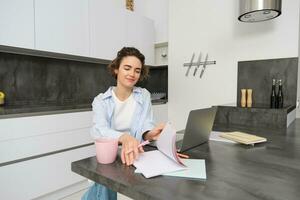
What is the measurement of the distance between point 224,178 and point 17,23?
181cm

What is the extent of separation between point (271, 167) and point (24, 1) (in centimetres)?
195

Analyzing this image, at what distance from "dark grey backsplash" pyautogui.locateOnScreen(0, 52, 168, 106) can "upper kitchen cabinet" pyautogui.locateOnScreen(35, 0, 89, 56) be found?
1.23 feet

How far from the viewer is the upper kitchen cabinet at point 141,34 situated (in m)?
2.59

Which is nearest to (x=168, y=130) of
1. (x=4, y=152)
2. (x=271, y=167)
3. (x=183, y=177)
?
(x=183, y=177)

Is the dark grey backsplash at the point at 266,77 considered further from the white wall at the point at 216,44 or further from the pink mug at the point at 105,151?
the pink mug at the point at 105,151

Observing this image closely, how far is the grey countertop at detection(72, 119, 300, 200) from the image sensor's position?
0.49 meters

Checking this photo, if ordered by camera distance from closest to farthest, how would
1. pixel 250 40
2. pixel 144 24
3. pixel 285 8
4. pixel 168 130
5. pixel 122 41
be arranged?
pixel 168 130, pixel 285 8, pixel 250 40, pixel 122 41, pixel 144 24

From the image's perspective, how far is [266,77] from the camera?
6.89 ft

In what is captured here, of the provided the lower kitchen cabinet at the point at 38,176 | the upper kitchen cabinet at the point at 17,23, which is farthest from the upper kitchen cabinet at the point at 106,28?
the lower kitchen cabinet at the point at 38,176

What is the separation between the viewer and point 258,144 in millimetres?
932

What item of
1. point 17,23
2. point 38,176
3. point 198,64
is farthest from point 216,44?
point 38,176

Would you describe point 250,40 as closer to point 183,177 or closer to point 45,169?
point 183,177

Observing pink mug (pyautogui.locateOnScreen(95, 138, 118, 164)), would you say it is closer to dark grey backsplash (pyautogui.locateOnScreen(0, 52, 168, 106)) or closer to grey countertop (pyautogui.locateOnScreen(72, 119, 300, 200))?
grey countertop (pyautogui.locateOnScreen(72, 119, 300, 200))

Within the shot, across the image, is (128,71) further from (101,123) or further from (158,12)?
(158,12)
